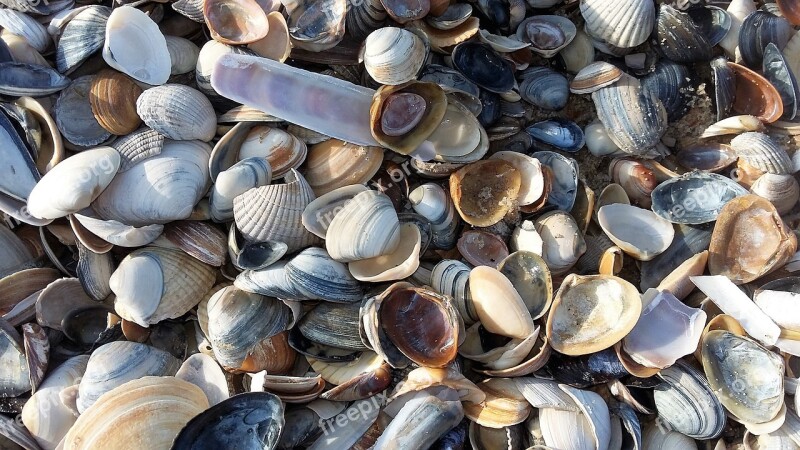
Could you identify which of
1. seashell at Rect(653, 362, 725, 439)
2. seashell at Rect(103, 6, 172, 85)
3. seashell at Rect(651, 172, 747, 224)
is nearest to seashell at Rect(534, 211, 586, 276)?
seashell at Rect(651, 172, 747, 224)

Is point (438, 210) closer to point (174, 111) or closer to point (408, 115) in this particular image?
point (408, 115)

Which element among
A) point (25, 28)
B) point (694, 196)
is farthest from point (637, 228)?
point (25, 28)

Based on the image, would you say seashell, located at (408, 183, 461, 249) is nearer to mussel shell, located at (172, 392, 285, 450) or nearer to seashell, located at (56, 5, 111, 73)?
mussel shell, located at (172, 392, 285, 450)

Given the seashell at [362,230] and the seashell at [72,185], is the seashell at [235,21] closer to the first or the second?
the seashell at [72,185]

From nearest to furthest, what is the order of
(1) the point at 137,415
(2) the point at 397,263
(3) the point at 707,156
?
(1) the point at 137,415
(2) the point at 397,263
(3) the point at 707,156

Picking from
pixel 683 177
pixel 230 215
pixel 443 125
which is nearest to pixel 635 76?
pixel 683 177

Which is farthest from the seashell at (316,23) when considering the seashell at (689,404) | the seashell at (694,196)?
the seashell at (689,404)

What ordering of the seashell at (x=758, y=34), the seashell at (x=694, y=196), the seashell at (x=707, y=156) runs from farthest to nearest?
1. the seashell at (x=758, y=34)
2. the seashell at (x=707, y=156)
3. the seashell at (x=694, y=196)
